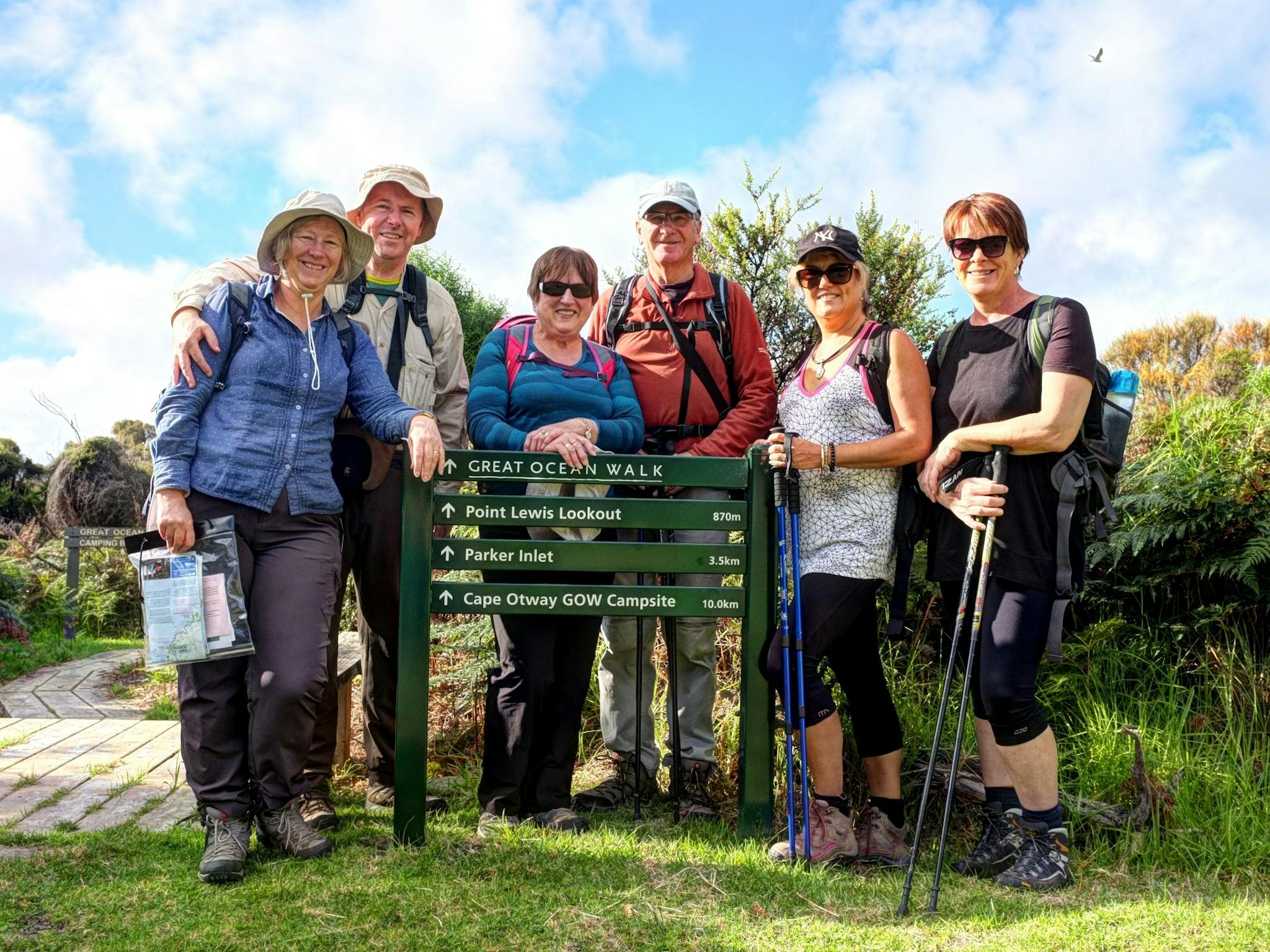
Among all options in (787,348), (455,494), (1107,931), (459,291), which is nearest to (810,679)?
(1107,931)

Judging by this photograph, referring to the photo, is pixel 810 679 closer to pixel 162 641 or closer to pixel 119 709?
pixel 162 641

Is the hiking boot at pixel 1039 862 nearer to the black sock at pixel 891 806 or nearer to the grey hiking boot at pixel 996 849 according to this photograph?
the grey hiking boot at pixel 996 849

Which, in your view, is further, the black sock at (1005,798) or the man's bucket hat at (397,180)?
the man's bucket hat at (397,180)

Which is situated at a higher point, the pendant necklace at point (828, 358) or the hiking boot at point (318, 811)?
the pendant necklace at point (828, 358)

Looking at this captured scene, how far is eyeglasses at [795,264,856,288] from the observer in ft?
13.3

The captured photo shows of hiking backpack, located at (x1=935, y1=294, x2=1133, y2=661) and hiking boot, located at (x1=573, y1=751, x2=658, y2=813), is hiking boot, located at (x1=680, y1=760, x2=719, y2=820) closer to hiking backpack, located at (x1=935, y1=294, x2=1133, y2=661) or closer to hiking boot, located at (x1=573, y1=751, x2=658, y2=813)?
hiking boot, located at (x1=573, y1=751, x2=658, y2=813)

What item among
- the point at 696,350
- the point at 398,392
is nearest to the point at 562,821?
the point at 398,392

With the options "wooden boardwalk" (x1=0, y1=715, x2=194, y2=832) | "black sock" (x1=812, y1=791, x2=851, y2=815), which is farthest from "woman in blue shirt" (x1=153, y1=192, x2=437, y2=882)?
"black sock" (x1=812, y1=791, x2=851, y2=815)

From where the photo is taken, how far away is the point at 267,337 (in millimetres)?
3848

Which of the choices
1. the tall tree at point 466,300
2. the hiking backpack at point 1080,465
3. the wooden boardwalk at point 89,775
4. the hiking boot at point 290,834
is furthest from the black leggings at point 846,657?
the tall tree at point 466,300

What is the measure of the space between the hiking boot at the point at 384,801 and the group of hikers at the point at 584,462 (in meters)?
0.03

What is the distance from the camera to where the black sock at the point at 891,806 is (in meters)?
4.12

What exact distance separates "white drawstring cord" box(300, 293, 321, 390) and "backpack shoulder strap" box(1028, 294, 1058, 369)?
2.66 meters

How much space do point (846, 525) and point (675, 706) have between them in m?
1.17
